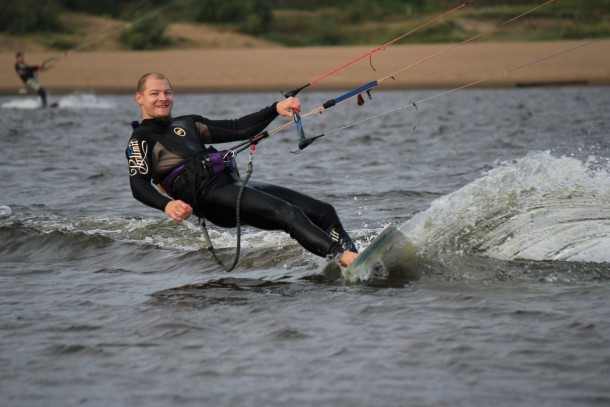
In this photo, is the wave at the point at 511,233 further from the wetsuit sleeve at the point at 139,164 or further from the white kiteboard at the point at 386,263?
the wetsuit sleeve at the point at 139,164

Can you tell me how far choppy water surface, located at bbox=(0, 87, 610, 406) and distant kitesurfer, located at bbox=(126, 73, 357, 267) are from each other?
1.24ft

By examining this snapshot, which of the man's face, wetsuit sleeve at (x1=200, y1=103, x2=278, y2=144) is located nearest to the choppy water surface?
wetsuit sleeve at (x1=200, y1=103, x2=278, y2=144)

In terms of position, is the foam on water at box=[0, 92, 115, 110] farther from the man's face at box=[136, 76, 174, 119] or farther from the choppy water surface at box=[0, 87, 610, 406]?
the man's face at box=[136, 76, 174, 119]

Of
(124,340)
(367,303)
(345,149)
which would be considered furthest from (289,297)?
(345,149)

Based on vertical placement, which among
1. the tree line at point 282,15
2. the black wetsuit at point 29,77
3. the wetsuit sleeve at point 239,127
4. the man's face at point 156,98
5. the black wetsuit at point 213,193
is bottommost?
the black wetsuit at point 213,193

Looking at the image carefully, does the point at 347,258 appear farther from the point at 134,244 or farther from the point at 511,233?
the point at 134,244

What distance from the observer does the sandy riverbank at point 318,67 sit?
34.0 m

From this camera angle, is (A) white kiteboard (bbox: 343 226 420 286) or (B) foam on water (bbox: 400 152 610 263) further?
(B) foam on water (bbox: 400 152 610 263)

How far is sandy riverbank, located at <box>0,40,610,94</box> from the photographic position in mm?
34031

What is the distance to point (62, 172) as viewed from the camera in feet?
47.0

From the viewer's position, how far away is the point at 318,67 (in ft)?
119

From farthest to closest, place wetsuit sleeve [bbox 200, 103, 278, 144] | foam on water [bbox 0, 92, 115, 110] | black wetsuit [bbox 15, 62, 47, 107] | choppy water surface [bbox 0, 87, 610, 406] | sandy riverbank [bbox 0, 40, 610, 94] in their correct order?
1. sandy riverbank [bbox 0, 40, 610, 94]
2. foam on water [bbox 0, 92, 115, 110]
3. black wetsuit [bbox 15, 62, 47, 107]
4. wetsuit sleeve [bbox 200, 103, 278, 144]
5. choppy water surface [bbox 0, 87, 610, 406]

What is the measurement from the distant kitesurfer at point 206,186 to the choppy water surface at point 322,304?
0.38 meters

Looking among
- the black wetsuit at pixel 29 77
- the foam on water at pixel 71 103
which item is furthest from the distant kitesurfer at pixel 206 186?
the foam on water at pixel 71 103
